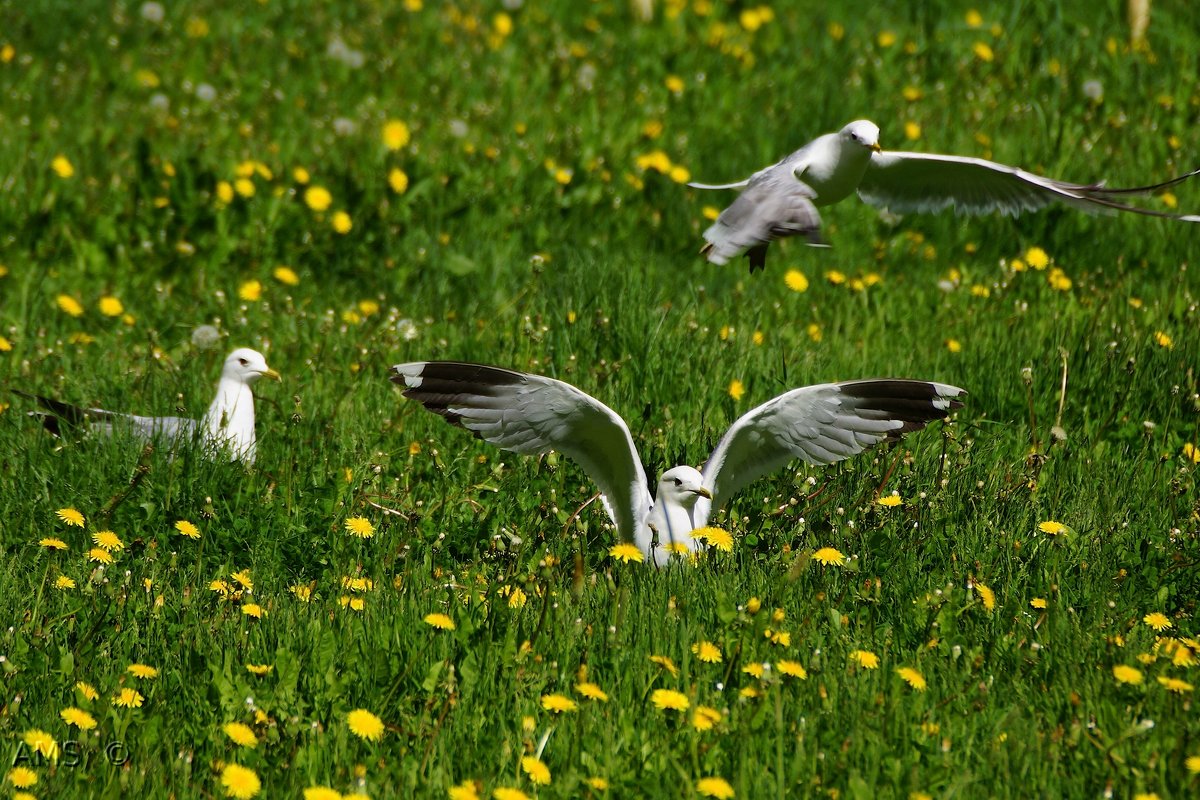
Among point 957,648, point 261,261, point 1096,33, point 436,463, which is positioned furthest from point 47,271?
point 1096,33

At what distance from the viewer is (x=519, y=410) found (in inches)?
147

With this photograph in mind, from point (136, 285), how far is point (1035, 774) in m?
4.19

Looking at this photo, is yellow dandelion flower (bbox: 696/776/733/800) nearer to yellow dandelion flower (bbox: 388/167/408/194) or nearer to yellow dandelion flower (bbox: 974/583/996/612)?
yellow dandelion flower (bbox: 974/583/996/612)

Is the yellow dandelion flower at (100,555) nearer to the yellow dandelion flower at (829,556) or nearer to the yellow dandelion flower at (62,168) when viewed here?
the yellow dandelion flower at (829,556)

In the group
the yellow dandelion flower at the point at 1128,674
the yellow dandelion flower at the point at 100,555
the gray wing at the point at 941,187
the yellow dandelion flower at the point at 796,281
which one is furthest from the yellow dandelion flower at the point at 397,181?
the yellow dandelion flower at the point at 1128,674

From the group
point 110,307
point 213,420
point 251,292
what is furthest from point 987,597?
point 110,307

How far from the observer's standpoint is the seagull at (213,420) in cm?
421

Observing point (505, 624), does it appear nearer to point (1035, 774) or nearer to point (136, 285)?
point (1035, 774)

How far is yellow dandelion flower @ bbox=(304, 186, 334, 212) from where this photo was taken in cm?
611

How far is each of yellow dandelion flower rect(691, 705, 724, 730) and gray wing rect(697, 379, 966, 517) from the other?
98 cm

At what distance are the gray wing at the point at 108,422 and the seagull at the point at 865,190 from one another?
5.44 feet

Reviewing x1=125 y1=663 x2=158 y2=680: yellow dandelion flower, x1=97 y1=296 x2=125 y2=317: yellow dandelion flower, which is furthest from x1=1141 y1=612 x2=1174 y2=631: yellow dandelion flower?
x1=97 y1=296 x2=125 y2=317: yellow dandelion flower

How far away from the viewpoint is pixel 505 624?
3186mm

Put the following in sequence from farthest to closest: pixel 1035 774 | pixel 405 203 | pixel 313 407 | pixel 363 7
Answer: pixel 363 7 → pixel 405 203 → pixel 313 407 → pixel 1035 774
